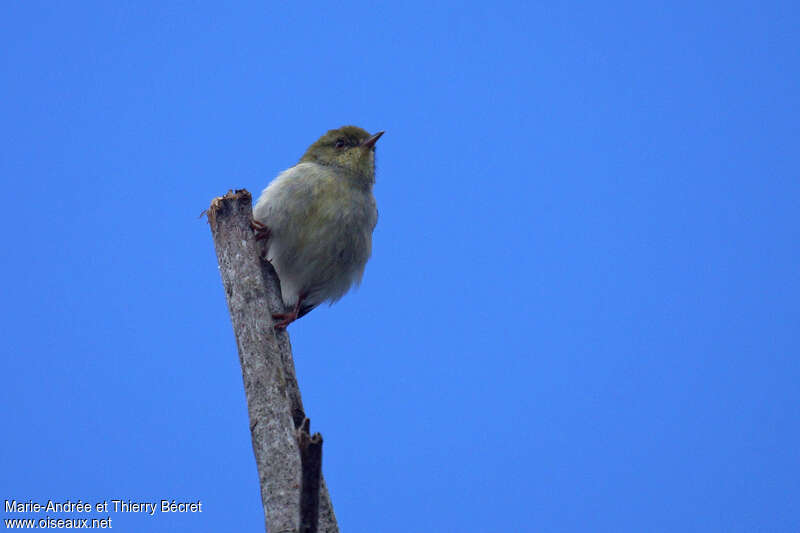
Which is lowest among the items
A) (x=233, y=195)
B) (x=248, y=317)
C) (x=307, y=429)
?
(x=307, y=429)

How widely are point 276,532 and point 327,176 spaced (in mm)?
3562

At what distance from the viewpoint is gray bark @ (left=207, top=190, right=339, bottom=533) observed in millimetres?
3816

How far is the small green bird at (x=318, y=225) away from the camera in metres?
6.20

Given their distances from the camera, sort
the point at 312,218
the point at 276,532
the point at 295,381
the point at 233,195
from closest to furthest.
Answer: the point at 276,532, the point at 295,381, the point at 233,195, the point at 312,218

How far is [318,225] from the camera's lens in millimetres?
→ 6195

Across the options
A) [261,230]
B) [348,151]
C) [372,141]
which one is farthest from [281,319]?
[372,141]

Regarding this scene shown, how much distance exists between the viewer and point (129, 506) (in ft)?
20.5

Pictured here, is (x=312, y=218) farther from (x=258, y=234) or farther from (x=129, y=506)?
(x=129, y=506)

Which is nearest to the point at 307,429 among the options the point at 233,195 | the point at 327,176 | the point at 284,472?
the point at 284,472

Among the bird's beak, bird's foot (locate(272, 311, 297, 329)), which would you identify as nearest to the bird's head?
the bird's beak

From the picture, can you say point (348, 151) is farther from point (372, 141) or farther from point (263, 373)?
point (263, 373)

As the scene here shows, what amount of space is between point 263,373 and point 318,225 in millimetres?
2186

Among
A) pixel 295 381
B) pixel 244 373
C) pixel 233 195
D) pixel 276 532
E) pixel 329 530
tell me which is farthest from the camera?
pixel 233 195

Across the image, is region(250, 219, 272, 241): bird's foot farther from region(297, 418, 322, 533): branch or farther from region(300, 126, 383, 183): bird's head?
region(297, 418, 322, 533): branch
